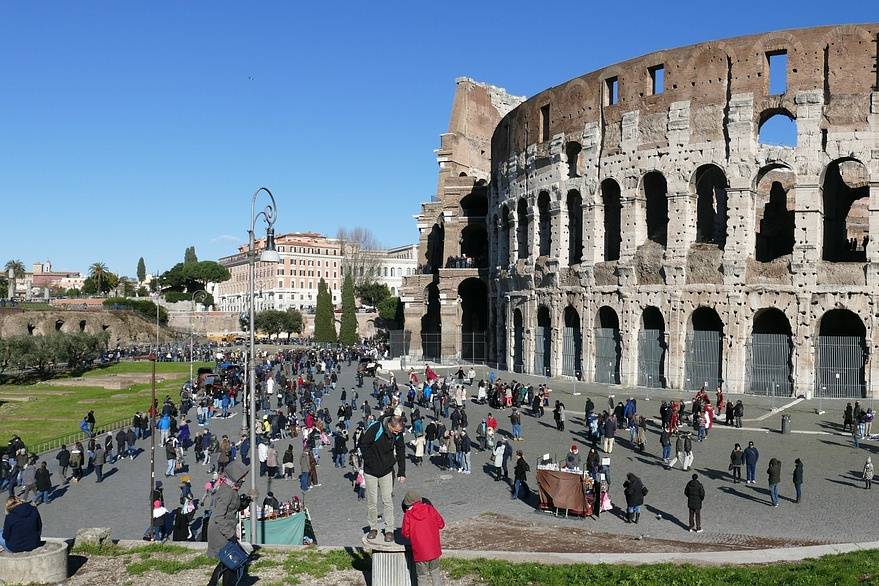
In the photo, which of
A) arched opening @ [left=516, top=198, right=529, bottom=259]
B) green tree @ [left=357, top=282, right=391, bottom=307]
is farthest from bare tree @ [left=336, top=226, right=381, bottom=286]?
arched opening @ [left=516, top=198, right=529, bottom=259]

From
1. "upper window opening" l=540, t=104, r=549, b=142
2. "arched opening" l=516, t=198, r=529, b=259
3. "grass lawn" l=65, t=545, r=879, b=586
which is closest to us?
"grass lawn" l=65, t=545, r=879, b=586

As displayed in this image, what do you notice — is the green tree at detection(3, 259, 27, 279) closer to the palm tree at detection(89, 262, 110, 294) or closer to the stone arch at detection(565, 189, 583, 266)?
the palm tree at detection(89, 262, 110, 294)

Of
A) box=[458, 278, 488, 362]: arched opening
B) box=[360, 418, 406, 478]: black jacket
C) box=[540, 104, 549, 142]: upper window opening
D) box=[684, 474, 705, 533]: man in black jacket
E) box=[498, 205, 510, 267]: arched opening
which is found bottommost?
box=[684, 474, 705, 533]: man in black jacket

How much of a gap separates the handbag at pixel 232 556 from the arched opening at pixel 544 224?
115 ft

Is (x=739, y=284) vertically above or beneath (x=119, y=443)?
above

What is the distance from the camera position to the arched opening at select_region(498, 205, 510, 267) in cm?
4820

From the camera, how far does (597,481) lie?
17500mm

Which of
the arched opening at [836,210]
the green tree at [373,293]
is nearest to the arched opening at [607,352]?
the arched opening at [836,210]

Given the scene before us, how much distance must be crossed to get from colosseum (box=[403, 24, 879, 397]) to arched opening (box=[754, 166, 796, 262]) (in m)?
0.09

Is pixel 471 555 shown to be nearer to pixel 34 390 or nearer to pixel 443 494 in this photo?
pixel 443 494

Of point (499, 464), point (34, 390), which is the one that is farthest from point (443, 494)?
point (34, 390)

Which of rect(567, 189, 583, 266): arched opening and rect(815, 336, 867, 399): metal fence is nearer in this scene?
rect(815, 336, 867, 399): metal fence

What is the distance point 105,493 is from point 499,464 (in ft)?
34.3

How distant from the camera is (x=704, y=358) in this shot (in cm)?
3547
